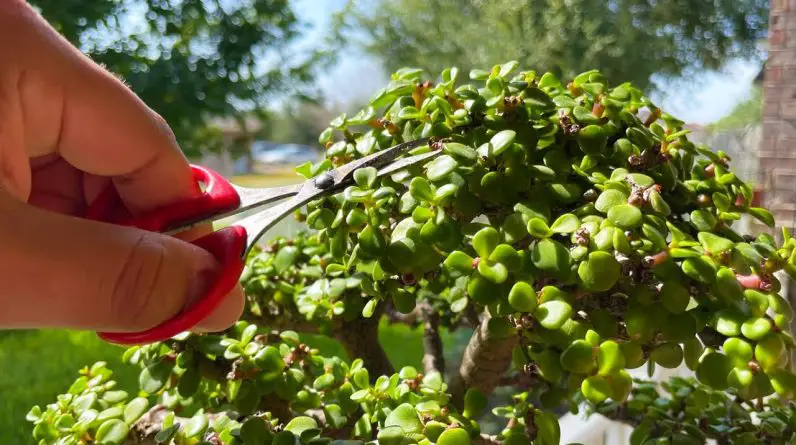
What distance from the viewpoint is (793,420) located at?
0.59 m

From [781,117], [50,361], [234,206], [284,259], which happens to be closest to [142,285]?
[234,206]

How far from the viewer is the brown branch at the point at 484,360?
569mm

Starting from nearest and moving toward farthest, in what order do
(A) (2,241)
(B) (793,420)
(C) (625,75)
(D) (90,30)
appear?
1. (A) (2,241)
2. (B) (793,420)
3. (D) (90,30)
4. (C) (625,75)

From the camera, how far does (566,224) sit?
1.30 ft

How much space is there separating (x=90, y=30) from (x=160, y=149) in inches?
65.6

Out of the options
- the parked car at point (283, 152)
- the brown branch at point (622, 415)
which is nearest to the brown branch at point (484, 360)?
the brown branch at point (622, 415)

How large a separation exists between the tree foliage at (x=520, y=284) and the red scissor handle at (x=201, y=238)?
75mm

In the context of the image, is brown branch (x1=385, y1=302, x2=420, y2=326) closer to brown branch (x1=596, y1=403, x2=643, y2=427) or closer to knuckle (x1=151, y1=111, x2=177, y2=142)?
brown branch (x1=596, y1=403, x2=643, y2=427)

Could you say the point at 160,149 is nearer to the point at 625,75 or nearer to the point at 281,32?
the point at 281,32

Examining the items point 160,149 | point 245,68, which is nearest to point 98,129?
point 160,149

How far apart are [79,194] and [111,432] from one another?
0.21 metres

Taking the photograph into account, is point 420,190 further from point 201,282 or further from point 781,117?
Answer: point 781,117

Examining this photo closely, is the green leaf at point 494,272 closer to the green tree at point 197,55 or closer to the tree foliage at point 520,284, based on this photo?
the tree foliage at point 520,284

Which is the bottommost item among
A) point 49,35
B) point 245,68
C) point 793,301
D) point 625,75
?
point 625,75
